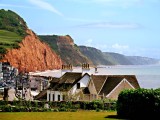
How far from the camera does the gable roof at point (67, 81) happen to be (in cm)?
6127

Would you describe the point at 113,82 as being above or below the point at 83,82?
below

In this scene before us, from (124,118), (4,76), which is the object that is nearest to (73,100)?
(124,118)

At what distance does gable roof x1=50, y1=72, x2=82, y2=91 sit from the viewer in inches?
2412

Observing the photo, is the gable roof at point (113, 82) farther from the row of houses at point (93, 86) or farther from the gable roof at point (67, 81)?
the gable roof at point (67, 81)

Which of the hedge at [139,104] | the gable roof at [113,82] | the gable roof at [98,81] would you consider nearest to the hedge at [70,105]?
the gable roof at [113,82]

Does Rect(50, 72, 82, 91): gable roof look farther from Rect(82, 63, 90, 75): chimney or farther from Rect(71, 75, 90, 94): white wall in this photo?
Rect(82, 63, 90, 75): chimney

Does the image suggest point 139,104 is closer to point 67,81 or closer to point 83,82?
point 83,82

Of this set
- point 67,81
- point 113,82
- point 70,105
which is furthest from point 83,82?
point 70,105

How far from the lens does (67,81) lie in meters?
62.4

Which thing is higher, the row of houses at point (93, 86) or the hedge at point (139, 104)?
the row of houses at point (93, 86)

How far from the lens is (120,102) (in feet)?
144

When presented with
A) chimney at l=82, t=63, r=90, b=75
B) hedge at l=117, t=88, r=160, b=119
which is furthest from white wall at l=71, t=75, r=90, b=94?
hedge at l=117, t=88, r=160, b=119

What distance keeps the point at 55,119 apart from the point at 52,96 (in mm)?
23438

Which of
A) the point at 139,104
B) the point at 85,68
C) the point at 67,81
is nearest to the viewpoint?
the point at 139,104
